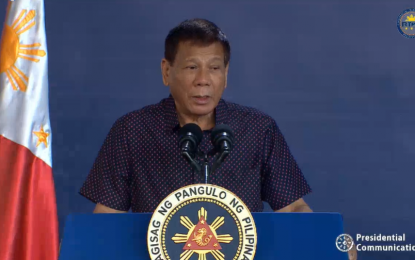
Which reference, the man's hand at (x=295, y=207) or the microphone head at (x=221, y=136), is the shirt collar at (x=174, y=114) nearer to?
the man's hand at (x=295, y=207)

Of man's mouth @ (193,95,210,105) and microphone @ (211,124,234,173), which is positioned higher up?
Result: man's mouth @ (193,95,210,105)

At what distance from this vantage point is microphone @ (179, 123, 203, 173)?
1.58 metres

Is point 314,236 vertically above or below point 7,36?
below

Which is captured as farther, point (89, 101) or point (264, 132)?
point (89, 101)

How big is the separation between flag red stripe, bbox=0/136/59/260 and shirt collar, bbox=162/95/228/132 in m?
0.65

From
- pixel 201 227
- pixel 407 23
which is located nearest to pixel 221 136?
pixel 201 227

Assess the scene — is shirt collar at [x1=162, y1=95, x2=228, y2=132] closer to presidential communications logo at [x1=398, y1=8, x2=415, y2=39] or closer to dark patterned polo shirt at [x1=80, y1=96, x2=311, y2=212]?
dark patterned polo shirt at [x1=80, y1=96, x2=311, y2=212]

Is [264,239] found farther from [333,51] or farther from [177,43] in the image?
[333,51]

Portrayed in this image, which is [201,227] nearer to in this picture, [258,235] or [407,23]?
[258,235]

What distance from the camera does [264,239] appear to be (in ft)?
5.15

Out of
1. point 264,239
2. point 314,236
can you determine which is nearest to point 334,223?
point 314,236

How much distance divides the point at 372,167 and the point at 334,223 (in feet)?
5.12

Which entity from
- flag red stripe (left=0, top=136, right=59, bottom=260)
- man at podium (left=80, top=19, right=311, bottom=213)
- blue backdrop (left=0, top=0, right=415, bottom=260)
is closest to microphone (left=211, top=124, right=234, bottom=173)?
man at podium (left=80, top=19, right=311, bottom=213)

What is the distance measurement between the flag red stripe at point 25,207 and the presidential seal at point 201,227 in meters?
1.30
